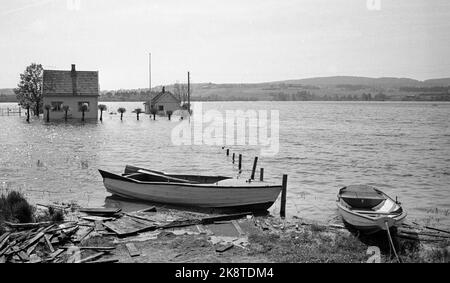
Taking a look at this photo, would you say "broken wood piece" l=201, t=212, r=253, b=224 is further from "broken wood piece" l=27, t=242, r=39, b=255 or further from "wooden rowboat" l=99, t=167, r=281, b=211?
"broken wood piece" l=27, t=242, r=39, b=255

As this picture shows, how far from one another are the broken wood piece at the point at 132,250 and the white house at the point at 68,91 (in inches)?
1853

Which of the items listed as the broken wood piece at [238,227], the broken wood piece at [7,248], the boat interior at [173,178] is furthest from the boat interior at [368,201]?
the broken wood piece at [7,248]

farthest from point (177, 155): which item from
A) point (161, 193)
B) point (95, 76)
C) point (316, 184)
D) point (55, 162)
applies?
point (95, 76)

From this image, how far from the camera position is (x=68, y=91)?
176ft

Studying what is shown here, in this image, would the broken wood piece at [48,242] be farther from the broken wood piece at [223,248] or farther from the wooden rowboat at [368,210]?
the wooden rowboat at [368,210]

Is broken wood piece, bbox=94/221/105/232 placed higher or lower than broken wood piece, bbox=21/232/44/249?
lower

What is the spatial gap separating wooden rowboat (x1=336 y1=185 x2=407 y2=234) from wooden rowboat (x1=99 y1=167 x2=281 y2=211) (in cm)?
258

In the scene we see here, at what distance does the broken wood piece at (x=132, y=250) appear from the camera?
9.59 m

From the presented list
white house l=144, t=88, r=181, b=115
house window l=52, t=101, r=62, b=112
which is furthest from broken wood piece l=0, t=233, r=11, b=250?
white house l=144, t=88, r=181, b=115

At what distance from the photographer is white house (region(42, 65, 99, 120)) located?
53.3m

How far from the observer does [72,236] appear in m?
10.7

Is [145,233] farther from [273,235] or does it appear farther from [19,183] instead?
[19,183]
